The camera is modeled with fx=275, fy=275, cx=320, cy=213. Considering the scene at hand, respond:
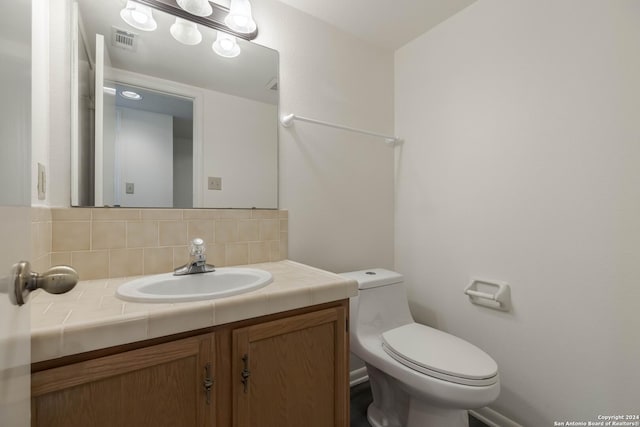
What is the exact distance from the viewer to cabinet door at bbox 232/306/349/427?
79 cm

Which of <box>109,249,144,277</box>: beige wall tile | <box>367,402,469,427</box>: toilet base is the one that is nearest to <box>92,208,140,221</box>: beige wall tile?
<box>109,249,144,277</box>: beige wall tile

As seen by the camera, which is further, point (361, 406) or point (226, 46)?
point (361, 406)

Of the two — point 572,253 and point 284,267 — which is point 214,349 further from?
point 572,253

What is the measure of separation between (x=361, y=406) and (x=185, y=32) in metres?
2.07

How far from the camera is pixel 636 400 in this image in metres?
1.00

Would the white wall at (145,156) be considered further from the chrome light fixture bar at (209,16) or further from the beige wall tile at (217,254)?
the chrome light fixture bar at (209,16)

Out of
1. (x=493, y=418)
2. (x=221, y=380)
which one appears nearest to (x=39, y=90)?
(x=221, y=380)

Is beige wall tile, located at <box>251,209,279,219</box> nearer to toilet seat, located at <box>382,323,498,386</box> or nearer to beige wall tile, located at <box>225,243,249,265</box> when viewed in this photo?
beige wall tile, located at <box>225,243,249,265</box>

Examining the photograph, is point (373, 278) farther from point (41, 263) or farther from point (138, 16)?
point (138, 16)

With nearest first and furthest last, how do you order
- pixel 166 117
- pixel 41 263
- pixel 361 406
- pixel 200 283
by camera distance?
pixel 41 263, pixel 200 283, pixel 166 117, pixel 361 406

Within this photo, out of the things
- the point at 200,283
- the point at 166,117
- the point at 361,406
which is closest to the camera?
the point at 200,283

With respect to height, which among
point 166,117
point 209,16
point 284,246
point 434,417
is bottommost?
point 434,417

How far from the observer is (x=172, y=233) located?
1.16 metres

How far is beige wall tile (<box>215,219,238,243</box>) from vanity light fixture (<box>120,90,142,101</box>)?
0.60 meters
